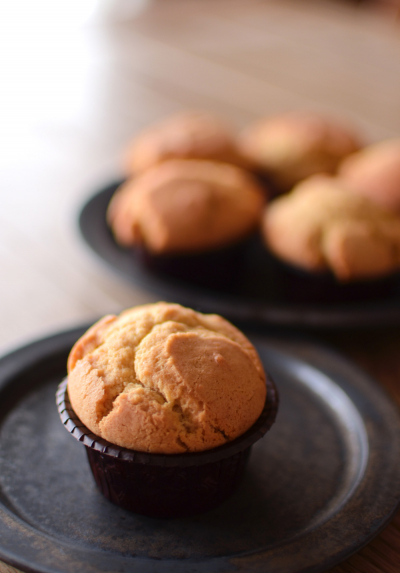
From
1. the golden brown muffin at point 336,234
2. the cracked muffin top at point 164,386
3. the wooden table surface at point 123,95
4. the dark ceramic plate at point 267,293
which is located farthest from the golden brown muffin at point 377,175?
the cracked muffin top at point 164,386

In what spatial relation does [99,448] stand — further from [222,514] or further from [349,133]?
[349,133]

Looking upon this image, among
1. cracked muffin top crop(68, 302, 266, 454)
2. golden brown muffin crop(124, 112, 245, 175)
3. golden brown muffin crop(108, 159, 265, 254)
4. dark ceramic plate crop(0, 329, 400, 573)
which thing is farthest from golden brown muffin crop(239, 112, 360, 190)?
cracked muffin top crop(68, 302, 266, 454)

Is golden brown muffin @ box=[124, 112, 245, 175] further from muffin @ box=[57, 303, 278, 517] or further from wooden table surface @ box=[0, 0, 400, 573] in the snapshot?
muffin @ box=[57, 303, 278, 517]

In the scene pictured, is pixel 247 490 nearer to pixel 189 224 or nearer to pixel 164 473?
pixel 164 473

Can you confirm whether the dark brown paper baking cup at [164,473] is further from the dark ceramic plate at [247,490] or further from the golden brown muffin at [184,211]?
the golden brown muffin at [184,211]

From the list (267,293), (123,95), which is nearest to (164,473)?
(267,293)

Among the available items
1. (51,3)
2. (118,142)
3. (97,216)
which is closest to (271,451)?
(97,216)
